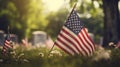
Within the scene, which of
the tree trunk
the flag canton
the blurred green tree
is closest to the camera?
the flag canton

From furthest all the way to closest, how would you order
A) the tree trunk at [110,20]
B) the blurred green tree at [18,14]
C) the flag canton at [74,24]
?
the blurred green tree at [18,14], the tree trunk at [110,20], the flag canton at [74,24]

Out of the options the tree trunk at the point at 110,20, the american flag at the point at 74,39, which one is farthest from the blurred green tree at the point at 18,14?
the american flag at the point at 74,39

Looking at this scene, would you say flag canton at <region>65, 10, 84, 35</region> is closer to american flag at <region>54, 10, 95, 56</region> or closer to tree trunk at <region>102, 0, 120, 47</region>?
american flag at <region>54, 10, 95, 56</region>

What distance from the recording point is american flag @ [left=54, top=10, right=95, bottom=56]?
977cm

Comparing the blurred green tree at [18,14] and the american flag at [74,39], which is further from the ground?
the american flag at [74,39]

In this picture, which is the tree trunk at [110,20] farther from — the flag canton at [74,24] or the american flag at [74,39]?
the flag canton at [74,24]

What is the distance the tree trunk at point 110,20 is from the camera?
23.2m

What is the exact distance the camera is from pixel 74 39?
10.0 m

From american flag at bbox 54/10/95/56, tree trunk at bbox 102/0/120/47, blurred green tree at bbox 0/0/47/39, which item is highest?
american flag at bbox 54/10/95/56

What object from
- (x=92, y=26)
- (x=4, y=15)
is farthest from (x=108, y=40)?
(x=92, y=26)

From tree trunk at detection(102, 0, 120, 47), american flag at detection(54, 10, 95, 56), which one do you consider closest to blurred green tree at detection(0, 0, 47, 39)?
tree trunk at detection(102, 0, 120, 47)

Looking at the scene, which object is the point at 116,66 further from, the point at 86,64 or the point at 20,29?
the point at 20,29

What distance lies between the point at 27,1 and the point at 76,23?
45.5 meters

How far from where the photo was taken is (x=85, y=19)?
89.1 m
